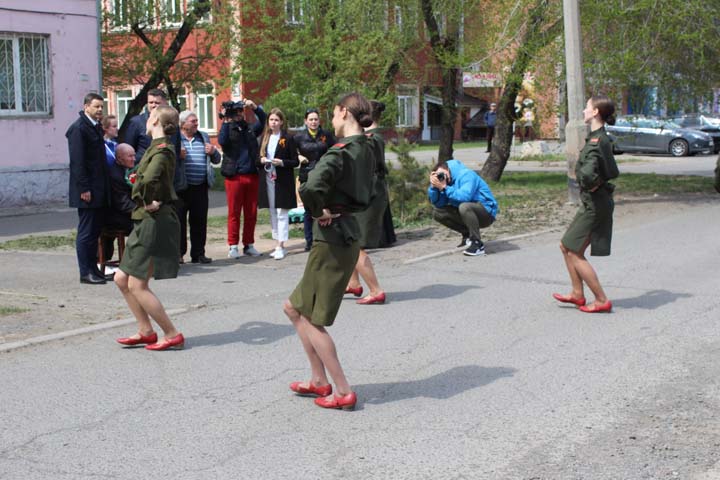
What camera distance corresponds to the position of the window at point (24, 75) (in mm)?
18141

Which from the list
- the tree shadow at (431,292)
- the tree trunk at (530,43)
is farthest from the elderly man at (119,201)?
the tree trunk at (530,43)

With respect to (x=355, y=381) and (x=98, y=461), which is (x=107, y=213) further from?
(x=98, y=461)

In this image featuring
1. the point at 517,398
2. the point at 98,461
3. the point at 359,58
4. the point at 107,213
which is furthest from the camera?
the point at 359,58

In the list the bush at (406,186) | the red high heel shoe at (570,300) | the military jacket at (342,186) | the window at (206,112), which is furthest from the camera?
the window at (206,112)

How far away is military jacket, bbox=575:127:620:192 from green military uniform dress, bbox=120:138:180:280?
11.2 ft

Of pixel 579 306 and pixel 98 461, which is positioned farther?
pixel 579 306

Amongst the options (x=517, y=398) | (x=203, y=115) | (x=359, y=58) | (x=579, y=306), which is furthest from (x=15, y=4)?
(x=203, y=115)

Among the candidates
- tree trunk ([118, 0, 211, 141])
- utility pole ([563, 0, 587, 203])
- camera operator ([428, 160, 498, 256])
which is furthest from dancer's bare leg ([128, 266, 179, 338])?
tree trunk ([118, 0, 211, 141])

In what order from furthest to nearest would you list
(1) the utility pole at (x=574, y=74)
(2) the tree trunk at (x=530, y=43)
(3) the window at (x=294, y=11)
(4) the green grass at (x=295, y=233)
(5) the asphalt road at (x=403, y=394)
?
1. (3) the window at (x=294, y=11)
2. (2) the tree trunk at (x=530, y=43)
3. (1) the utility pole at (x=574, y=74)
4. (4) the green grass at (x=295, y=233)
5. (5) the asphalt road at (x=403, y=394)

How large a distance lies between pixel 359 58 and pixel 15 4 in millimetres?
6805

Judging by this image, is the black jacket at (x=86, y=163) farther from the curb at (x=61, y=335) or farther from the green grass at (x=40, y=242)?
the green grass at (x=40, y=242)

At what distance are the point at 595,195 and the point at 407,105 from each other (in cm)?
1551

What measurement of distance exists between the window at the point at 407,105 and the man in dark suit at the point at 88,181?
12.7m

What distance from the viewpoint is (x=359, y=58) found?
20.9 m
